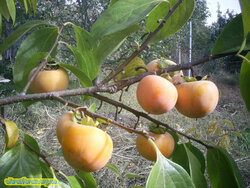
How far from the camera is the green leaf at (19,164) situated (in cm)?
56

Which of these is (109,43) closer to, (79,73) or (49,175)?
(79,73)

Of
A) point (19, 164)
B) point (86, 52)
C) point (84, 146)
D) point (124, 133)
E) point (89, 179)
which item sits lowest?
point (124, 133)

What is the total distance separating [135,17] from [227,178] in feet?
1.47

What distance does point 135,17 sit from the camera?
1.28ft

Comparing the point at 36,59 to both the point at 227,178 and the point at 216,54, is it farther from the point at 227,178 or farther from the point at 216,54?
the point at 227,178

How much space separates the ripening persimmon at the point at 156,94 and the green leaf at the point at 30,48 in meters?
0.38

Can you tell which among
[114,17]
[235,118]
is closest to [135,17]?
[114,17]

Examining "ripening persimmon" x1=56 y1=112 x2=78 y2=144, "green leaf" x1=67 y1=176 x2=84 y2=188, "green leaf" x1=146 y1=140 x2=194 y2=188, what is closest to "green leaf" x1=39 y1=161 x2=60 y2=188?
"green leaf" x1=67 y1=176 x2=84 y2=188

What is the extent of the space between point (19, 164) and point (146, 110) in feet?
1.11

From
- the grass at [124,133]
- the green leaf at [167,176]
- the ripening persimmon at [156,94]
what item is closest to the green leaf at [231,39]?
the ripening persimmon at [156,94]

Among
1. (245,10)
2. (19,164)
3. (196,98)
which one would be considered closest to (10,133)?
(19,164)

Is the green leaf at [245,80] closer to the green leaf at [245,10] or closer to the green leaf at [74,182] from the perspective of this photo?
the green leaf at [245,10]

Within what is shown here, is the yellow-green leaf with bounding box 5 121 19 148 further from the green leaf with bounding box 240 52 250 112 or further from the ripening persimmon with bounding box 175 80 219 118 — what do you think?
the green leaf with bounding box 240 52 250 112

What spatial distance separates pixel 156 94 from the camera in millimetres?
490
